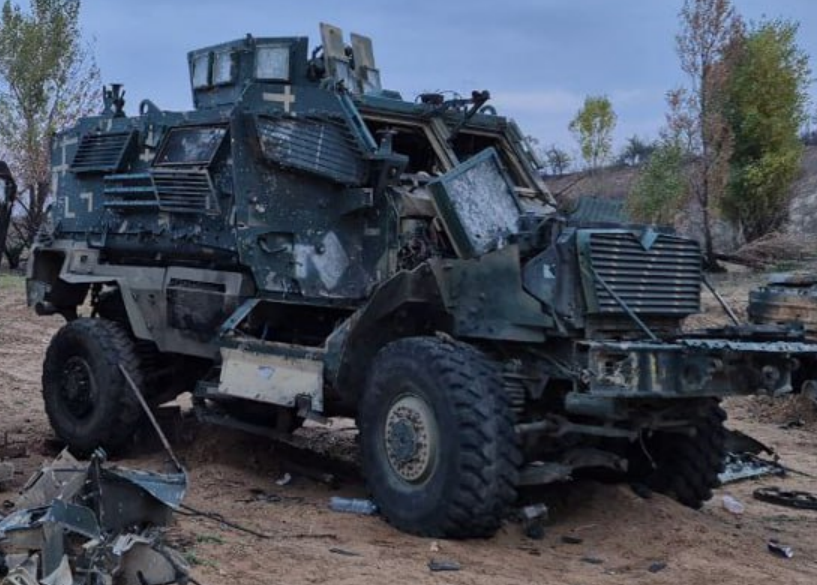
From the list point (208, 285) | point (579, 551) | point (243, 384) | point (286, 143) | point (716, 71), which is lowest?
point (579, 551)

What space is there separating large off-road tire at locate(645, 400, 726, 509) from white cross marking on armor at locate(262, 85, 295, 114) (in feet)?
10.5

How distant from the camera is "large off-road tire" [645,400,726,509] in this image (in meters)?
7.39

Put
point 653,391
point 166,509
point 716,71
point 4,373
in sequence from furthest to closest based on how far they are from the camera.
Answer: point 716,71
point 4,373
point 653,391
point 166,509

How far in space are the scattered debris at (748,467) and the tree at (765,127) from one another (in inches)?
712

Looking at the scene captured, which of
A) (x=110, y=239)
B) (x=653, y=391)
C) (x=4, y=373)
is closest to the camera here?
(x=653, y=391)

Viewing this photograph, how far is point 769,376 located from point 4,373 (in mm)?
10455

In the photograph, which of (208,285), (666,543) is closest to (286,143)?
(208,285)

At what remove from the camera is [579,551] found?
6414mm

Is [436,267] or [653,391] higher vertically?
[436,267]

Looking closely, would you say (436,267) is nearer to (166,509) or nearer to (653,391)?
(653,391)

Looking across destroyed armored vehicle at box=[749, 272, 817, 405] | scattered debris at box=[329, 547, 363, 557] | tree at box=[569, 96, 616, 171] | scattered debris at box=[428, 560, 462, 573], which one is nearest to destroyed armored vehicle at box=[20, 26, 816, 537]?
scattered debris at box=[428, 560, 462, 573]

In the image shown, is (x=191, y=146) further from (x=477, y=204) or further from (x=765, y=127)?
(x=765, y=127)

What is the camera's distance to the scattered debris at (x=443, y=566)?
18.8ft

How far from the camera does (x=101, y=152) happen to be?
367 inches
